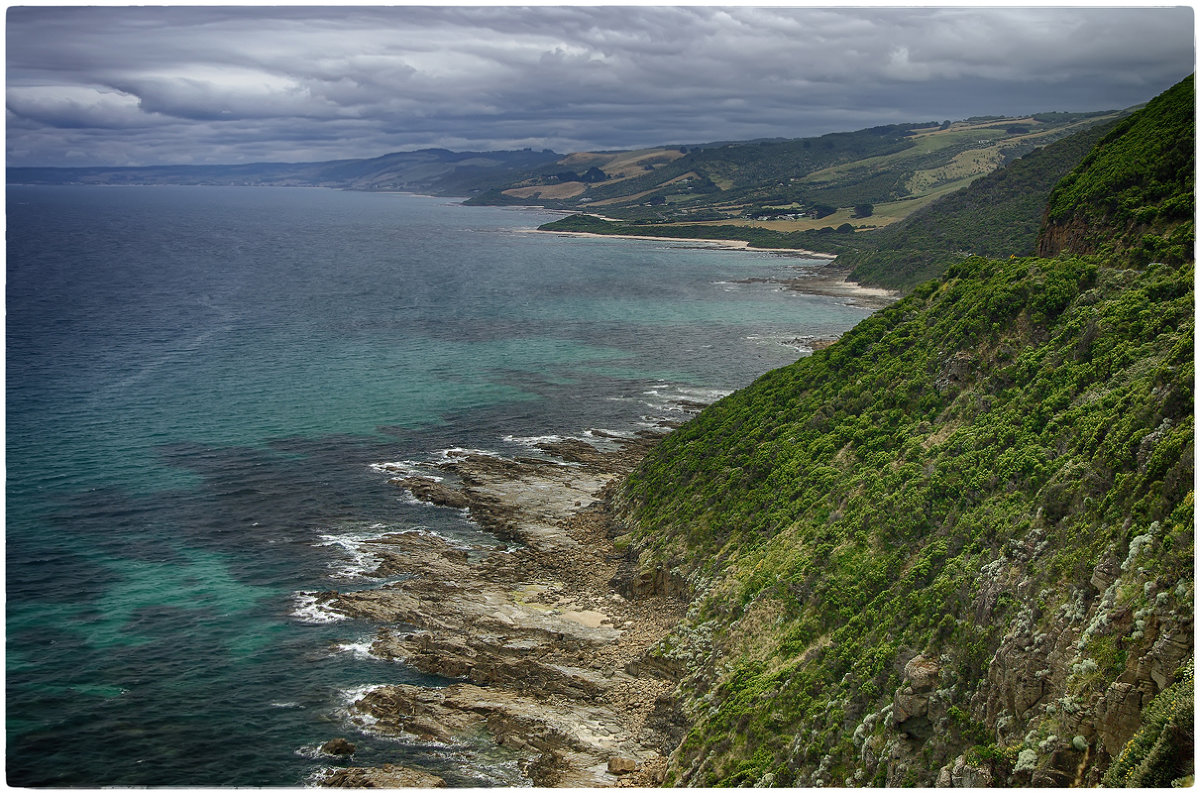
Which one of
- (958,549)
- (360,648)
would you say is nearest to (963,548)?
(958,549)

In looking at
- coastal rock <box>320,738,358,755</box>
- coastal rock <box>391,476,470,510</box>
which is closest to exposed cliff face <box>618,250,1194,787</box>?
coastal rock <box>320,738,358,755</box>

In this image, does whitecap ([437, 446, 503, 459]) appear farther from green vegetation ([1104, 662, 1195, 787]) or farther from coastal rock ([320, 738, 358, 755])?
green vegetation ([1104, 662, 1195, 787])

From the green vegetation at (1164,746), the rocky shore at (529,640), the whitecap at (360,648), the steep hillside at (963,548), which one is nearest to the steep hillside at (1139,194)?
the steep hillside at (963,548)

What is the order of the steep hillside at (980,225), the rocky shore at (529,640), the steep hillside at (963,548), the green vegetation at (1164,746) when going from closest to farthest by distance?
the green vegetation at (1164,746)
the steep hillside at (963,548)
the rocky shore at (529,640)
the steep hillside at (980,225)

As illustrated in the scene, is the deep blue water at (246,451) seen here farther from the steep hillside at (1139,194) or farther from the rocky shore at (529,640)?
the steep hillside at (1139,194)

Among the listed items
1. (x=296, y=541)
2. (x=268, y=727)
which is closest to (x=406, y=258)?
(x=296, y=541)

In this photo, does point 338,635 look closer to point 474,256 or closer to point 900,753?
point 900,753
